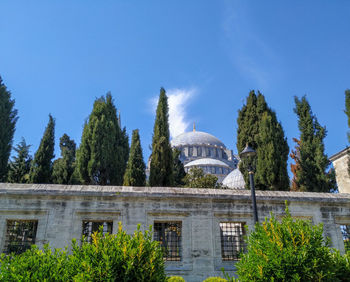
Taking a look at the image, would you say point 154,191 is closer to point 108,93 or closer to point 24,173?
point 108,93

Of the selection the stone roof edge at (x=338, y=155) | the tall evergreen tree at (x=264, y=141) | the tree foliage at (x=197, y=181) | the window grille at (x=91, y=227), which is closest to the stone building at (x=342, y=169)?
the stone roof edge at (x=338, y=155)

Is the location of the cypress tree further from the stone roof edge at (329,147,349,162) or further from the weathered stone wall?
the stone roof edge at (329,147,349,162)

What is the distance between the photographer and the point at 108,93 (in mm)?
20562

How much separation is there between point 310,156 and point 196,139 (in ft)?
219

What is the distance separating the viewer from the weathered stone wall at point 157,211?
854cm

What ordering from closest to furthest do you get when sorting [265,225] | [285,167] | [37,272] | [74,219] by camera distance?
1. [37,272]
2. [265,225]
3. [74,219]
4. [285,167]

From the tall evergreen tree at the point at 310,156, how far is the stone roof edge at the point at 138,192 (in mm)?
7744

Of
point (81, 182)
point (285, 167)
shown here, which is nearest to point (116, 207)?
point (81, 182)

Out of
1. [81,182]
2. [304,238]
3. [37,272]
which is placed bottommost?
[37,272]

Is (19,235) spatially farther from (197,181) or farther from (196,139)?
(196,139)

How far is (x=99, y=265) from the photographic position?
405 centimetres

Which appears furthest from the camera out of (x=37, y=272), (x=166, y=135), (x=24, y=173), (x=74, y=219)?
(x=24, y=173)

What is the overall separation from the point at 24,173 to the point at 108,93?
8965 millimetres

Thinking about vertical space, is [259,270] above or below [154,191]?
below
